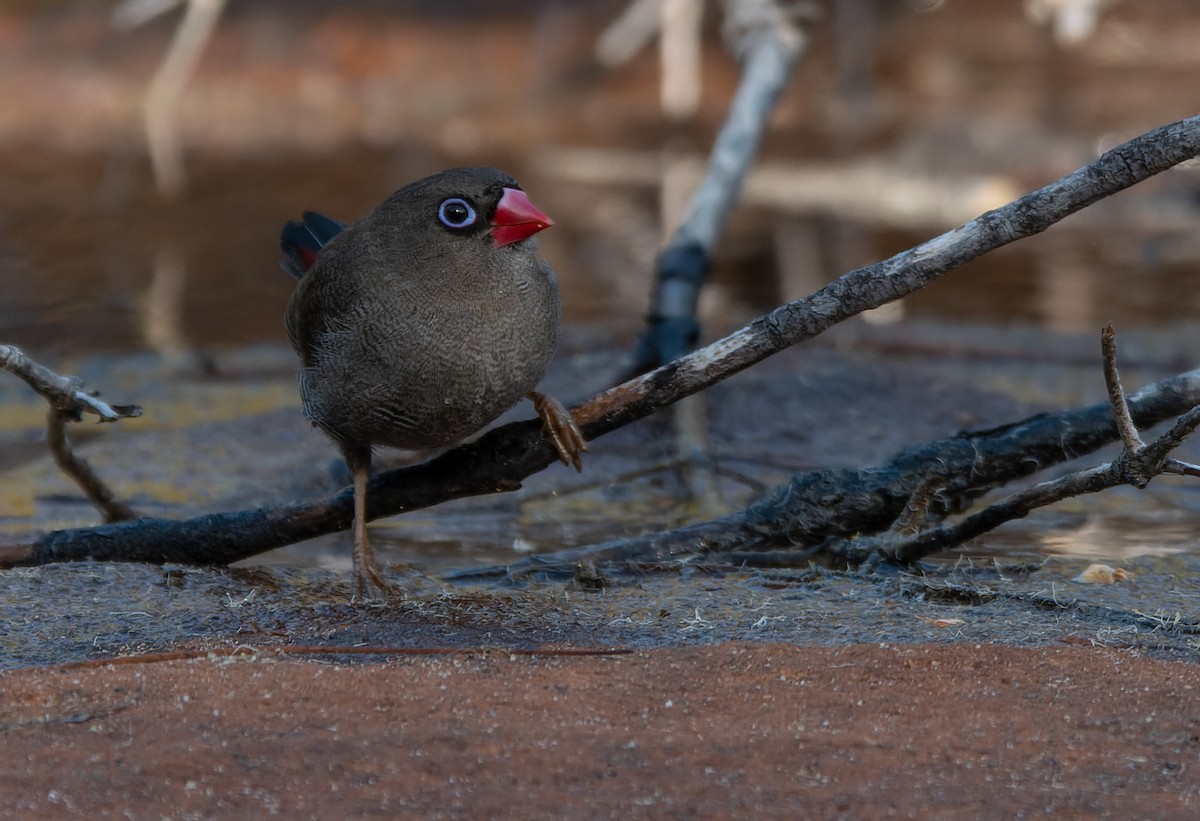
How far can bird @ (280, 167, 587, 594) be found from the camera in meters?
3.94

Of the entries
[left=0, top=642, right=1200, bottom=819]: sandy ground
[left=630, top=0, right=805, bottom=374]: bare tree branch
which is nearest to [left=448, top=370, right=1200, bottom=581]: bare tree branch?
[left=0, top=642, right=1200, bottom=819]: sandy ground

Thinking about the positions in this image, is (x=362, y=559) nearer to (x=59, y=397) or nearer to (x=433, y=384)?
(x=433, y=384)

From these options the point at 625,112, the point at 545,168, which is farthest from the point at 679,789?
the point at 625,112

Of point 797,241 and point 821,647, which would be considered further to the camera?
point 797,241

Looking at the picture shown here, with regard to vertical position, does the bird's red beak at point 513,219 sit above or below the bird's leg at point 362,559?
above

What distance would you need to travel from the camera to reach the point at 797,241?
1066 centimetres

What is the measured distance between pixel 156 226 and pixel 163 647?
816 centimetres

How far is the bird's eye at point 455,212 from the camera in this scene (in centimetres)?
400

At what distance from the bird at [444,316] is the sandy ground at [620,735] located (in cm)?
79

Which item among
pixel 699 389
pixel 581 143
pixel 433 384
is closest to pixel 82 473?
pixel 433 384

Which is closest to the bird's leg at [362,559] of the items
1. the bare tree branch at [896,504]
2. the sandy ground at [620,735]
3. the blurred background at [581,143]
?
the bare tree branch at [896,504]

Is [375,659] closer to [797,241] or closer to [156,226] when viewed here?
[797,241]

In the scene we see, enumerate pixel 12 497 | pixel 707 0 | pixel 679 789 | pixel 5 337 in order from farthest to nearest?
pixel 707 0 < pixel 5 337 < pixel 12 497 < pixel 679 789

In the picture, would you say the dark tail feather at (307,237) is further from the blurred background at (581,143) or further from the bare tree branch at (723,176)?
the blurred background at (581,143)
